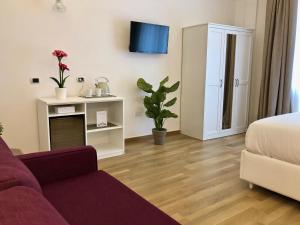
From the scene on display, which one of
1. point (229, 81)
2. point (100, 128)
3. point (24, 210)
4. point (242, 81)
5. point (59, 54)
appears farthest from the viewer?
point (242, 81)

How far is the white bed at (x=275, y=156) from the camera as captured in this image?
231 centimetres

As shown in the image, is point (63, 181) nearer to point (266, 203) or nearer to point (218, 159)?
point (266, 203)

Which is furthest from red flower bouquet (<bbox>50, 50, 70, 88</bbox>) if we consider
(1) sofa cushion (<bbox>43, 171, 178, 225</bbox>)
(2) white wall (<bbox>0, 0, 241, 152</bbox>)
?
(1) sofa cushion (<bbox>43, 171, 178, 225</bbox>)

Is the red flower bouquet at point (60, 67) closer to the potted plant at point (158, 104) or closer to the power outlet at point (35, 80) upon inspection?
the power outlet at point (35, 80)

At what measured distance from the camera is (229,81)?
183 inches

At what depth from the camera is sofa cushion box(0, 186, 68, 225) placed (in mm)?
772

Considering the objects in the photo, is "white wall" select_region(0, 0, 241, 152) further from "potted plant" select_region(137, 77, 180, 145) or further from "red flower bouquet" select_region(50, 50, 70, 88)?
"potted plant" select_region(137, 77, 180, 145)

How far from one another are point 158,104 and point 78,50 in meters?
1.39

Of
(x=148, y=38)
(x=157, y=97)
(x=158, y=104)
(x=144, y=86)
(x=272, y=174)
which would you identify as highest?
(x=148, y=38)

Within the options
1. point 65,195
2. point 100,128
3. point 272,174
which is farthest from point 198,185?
point 65,195

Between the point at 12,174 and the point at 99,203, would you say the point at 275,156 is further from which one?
the point at 12,174

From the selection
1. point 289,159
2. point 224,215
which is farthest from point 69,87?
point 289,159

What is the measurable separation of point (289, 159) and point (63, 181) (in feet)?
6.20

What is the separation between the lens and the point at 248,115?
16.8ft
